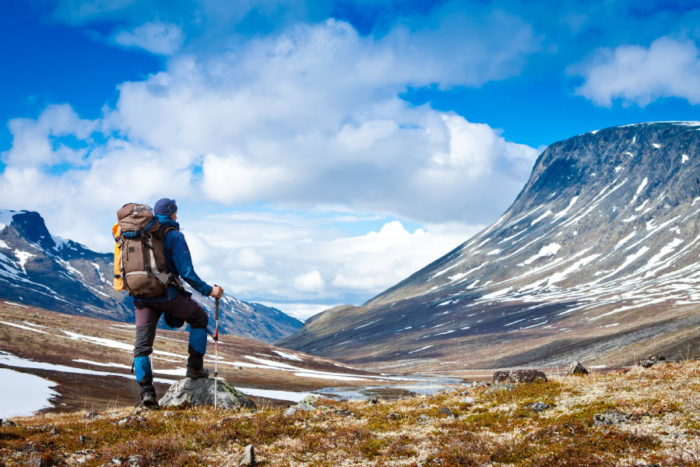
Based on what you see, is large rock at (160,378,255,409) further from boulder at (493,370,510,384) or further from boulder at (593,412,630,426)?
boulder at (593,412,630,426)

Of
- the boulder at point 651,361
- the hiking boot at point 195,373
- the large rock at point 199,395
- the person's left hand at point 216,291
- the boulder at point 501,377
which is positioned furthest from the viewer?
the boulder at point 651,361

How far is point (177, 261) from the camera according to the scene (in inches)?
554

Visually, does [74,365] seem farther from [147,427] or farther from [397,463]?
[397,463]

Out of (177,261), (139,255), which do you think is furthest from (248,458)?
(139,255)

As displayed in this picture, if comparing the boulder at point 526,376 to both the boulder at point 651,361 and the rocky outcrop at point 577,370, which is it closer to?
the rocky outcrop at point 577,370

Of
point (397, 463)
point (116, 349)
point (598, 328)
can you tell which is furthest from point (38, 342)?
point (598, 328)

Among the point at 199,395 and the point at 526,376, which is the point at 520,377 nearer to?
the point at 526,376

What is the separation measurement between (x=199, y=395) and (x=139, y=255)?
17.7 feet

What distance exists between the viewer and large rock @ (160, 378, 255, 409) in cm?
1584

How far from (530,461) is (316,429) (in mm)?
5235

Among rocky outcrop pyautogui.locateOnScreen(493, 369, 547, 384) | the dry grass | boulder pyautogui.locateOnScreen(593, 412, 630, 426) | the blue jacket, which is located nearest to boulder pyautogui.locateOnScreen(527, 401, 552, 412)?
→ the dry grass

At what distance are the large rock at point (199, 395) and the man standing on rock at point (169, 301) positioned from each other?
1.13 m

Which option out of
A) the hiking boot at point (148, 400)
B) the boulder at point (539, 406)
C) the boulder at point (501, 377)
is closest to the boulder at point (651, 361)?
the boulder at point (501, 377)

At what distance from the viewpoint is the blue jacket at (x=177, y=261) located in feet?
45.9
